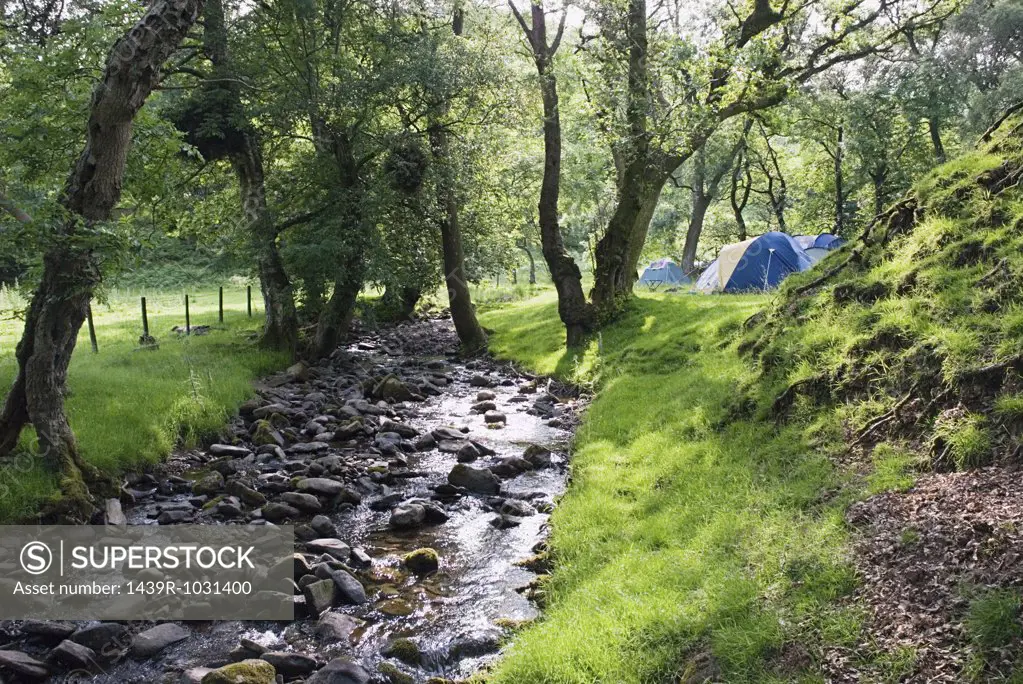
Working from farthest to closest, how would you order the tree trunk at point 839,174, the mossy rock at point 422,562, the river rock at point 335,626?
the tree trunk at point 839,174, the mossy rock at point 422,562, the river rock at point 335,626

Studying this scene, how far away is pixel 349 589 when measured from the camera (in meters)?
7.56

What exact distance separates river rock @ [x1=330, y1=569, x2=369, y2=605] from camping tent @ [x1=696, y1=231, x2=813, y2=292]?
75.9 ft

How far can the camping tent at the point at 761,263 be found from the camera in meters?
28.2

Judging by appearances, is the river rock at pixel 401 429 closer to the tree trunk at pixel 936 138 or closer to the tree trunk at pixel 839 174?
the tree trunk at pixel 839 174

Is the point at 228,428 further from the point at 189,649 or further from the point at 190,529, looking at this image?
the point at 189,649

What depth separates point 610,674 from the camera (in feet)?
17.5

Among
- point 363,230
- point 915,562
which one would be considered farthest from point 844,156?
point 915,562

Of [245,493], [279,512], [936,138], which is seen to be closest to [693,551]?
[279,512]

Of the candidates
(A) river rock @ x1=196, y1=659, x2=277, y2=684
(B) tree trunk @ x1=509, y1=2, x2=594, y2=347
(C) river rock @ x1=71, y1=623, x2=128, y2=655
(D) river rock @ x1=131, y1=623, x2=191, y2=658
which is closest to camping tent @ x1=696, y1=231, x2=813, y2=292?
(B) tree trunk @ x1=509, y1=2, x2=594, y2=347

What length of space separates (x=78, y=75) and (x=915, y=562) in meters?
12.5

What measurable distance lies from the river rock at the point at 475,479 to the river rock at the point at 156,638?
4.77 m

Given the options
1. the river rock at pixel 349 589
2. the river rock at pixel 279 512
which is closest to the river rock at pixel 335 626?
the river rock at pixel 349 589

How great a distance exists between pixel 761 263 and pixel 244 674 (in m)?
26.5

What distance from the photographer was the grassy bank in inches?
202
